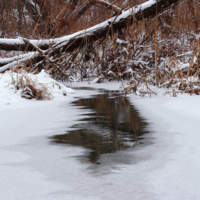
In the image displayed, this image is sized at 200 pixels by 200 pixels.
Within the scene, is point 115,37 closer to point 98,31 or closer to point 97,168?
point 98,31

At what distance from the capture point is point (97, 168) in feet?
3.53

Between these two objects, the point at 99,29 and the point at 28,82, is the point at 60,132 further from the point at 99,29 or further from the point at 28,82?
the point at 99,29

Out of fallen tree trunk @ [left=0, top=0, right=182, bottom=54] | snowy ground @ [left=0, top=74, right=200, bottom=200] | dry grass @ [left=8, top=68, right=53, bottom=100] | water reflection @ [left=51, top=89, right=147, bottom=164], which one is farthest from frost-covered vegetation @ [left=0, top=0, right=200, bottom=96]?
snowy ground @ [left=0, top=74, right=200, bottom=200]

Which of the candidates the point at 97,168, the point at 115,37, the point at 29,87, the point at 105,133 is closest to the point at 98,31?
the point at 115,37

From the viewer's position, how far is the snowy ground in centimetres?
87

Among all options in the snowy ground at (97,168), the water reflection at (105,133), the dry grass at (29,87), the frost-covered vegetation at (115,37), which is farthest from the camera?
the frost-covered vegetation at (115,37)

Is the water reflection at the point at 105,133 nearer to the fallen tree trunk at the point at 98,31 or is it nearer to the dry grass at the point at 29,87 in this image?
the dry grass at the point at 29,87

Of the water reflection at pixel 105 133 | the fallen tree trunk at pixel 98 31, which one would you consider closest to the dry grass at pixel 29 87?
the fallen tree trunk at pixel 98 31

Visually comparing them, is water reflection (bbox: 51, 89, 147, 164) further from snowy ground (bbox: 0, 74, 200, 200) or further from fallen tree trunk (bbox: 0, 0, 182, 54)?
fallen tree trunk (bbox: 0, 0, 182, 54)

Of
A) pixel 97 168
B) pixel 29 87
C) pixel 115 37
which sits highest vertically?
pixel 115 37

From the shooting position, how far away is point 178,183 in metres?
0.93

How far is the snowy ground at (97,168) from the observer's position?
0.87 m

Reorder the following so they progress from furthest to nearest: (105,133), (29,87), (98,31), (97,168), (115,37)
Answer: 1. (115,37)
2. (98,31)
3. (29,87)
4. (105,133)
5. (97,168)

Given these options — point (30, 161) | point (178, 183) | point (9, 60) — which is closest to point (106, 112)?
point (30, 161)
